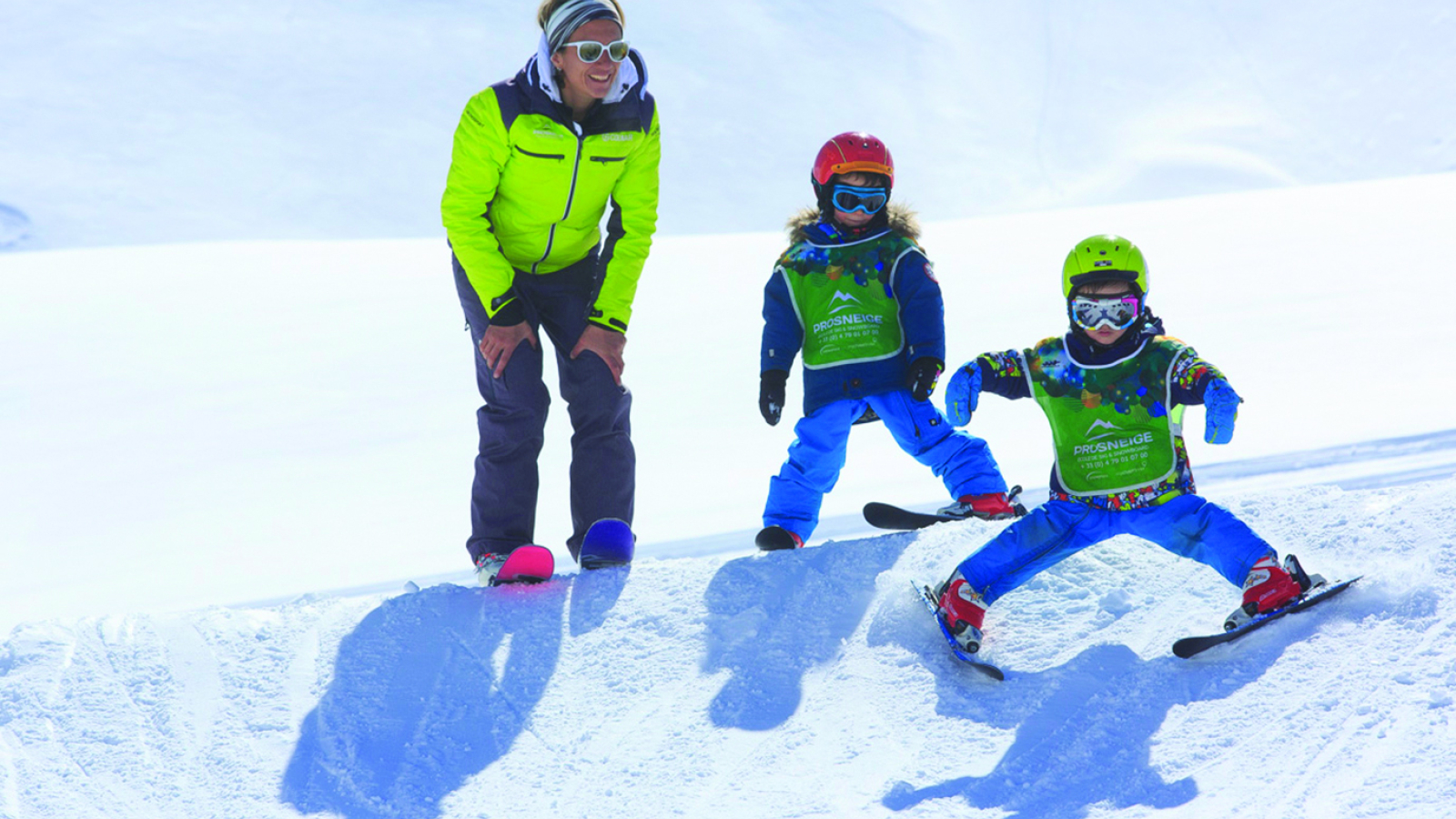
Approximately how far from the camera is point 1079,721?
257 cm

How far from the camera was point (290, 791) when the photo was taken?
2.55 meters

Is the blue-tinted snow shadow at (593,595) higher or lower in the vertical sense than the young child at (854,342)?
lower

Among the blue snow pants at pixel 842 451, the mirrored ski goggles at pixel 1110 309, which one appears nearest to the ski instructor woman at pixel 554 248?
the blue snow pants at pixel 842 451

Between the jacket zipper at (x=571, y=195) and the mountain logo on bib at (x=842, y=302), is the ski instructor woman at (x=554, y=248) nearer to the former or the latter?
the jacket zipper at (x=571, y=195)

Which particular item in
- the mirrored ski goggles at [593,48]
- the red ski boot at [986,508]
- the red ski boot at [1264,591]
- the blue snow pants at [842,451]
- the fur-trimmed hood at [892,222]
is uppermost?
the mirrored ski goggles at [593,48]

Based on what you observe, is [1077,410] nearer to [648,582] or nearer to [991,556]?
[991,556]

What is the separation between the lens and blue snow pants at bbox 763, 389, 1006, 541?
142 inches

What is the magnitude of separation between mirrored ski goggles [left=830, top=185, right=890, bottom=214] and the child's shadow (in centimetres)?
132

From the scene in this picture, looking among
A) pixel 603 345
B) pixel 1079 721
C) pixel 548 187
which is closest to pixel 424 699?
pixel 603 345

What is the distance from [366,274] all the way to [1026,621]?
669cm

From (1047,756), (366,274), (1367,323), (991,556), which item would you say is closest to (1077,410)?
(991,556)

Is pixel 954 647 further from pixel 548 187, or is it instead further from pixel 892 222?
pixel 548 187

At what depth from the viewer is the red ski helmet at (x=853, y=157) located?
3.56m

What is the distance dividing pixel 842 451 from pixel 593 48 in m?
1.34
